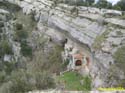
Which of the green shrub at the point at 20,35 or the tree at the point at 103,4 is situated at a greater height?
the tree at the point at 103,4

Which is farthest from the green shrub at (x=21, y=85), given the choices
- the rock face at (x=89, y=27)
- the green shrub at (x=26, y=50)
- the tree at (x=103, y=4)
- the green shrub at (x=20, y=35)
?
the tree at (x=103, y=4)

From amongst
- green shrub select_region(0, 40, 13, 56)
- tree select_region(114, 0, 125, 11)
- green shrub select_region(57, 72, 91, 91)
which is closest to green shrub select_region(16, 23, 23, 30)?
green shrub select_region(0, 40, 13, 56)

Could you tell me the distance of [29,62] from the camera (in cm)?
4747

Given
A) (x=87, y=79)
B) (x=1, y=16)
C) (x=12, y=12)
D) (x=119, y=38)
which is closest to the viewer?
(x=87, y=79)

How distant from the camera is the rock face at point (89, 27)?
36.2 metres

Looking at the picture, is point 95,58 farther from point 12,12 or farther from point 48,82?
point 12,12

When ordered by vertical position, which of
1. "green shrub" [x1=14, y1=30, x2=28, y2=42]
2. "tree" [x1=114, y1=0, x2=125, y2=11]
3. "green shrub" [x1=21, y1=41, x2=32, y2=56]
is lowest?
"green shrub" [x1=21, y1=41, x2=32, y2=56]

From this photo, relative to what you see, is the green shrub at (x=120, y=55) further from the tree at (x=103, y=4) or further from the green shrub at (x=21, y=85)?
the tree at (x=103, y=4)

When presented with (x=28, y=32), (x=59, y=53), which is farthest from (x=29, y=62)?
(x=28, y=32)

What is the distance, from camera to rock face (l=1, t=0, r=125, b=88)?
3622cm

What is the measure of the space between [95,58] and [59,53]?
1148 cm

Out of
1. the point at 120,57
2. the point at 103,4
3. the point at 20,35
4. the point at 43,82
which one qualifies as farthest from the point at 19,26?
the point at 43,82

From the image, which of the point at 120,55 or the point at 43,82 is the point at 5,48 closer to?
the point at 120,55

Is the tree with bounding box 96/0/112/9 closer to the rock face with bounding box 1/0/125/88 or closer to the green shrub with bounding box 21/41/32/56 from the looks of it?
the rock face with bounding box 1/0/125/88
